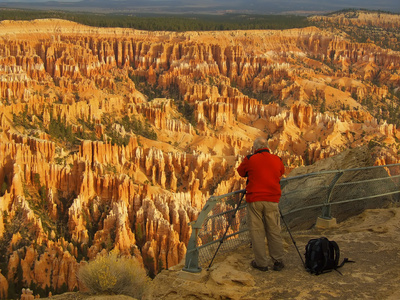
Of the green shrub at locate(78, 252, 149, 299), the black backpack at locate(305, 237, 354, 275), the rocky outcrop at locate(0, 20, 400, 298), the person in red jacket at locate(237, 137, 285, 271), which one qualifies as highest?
the person in red jacket at locate(237, 137, 285, 271)

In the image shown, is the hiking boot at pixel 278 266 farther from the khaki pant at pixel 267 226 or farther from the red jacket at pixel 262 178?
the red jacket at pixel 262 178

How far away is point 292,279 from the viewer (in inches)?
353

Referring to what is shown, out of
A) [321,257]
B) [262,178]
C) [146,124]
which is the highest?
[262,178]

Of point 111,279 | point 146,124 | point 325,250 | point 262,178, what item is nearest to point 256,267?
point 325,250

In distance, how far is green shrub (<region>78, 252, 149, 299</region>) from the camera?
9000mm

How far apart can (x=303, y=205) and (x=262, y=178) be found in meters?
4.33

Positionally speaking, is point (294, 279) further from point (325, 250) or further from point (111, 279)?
point (111, 279)

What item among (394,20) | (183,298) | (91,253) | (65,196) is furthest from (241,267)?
(394,20)

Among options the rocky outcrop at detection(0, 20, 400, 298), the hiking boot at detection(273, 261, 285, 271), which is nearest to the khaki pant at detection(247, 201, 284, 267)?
the hiking boot at detection(273, 261, 285, 271)

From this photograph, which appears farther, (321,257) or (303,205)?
(303,205)

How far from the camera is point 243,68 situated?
87.4 meters

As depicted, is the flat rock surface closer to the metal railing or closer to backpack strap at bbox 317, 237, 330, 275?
backpack strap at bbox 317, 237, 330, 275

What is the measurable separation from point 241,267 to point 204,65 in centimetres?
7464

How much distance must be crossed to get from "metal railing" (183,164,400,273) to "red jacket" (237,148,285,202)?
18.9 inches
